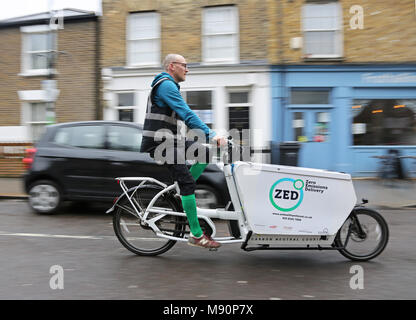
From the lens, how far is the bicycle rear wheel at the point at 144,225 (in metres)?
4.69

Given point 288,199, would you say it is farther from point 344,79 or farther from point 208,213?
point 344,79

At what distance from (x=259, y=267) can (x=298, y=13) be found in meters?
12.0

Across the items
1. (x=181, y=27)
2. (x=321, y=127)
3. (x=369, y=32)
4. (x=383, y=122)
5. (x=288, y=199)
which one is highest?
(x=181, y=27)

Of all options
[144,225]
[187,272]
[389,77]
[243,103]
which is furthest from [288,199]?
[389,77]

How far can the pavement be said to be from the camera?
928 centimetres

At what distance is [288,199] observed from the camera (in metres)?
4.35

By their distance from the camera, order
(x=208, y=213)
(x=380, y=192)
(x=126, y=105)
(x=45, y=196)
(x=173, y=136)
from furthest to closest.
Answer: (x=126, y=105), (x=380, y=192), (x=45, y=196), (x=208, y=213), (x=173, y=136)

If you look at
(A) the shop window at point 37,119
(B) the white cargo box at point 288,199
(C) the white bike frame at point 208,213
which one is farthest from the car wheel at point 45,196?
(A) the shop window at point 37,119

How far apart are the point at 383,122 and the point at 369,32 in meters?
3.11

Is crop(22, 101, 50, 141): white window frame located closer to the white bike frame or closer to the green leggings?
the white bike frame

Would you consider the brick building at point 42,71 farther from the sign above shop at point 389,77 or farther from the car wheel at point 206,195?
the sign above shop at point 389,77

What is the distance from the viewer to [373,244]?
4590 millimetres

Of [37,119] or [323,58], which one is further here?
[37,119]
